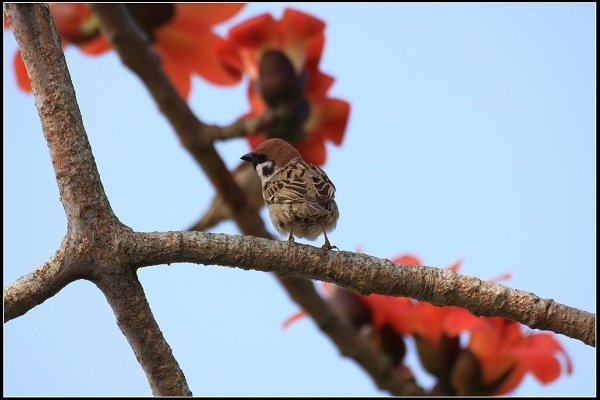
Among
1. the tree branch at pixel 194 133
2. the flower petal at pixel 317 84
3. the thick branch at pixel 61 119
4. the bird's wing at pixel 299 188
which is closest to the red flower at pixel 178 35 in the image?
the tree branch at pixel 194 133

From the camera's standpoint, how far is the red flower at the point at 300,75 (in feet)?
10.7

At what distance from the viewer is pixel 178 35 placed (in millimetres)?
3336

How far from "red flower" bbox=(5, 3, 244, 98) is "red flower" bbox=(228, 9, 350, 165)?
0.22ft

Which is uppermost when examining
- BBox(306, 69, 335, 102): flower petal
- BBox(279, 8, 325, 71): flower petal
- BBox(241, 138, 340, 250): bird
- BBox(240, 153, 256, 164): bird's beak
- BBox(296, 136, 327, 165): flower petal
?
BBox(279, 8, 325, 71): flower petal

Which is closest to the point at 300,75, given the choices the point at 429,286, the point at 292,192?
the point at 292,192

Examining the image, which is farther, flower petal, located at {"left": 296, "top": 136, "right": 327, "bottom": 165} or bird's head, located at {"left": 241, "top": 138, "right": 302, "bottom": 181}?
flower petal, located at {"left": 296, "top": 136, "right": 327, "bottom": 165}

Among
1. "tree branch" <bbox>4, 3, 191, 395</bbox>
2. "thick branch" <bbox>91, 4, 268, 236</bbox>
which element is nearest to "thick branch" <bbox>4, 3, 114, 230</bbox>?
"tree branch" <bbox>4, 3, 191, 395</bbox>

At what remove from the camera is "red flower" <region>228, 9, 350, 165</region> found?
10.7 feet

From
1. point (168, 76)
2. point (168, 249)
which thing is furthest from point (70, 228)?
point (168, 76)

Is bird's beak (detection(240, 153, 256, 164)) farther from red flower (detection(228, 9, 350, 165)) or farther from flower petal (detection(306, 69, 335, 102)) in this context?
flower petal (detection(306, 69, 335, 102))

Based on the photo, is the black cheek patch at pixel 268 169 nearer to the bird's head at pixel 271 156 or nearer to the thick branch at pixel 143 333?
the bird's head at pixel 271 156

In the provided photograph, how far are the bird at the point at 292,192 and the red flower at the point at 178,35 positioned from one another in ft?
1.11

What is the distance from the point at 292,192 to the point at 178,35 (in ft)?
2.23

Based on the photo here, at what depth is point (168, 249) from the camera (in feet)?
6.25
